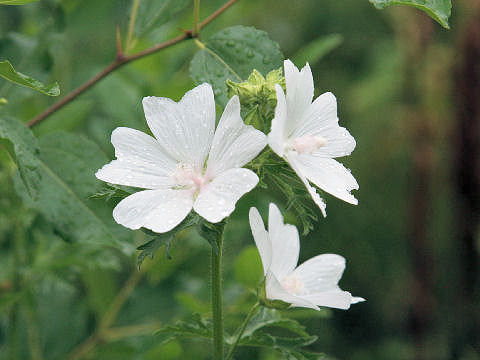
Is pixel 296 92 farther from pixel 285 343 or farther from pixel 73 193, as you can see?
pixel 73 193

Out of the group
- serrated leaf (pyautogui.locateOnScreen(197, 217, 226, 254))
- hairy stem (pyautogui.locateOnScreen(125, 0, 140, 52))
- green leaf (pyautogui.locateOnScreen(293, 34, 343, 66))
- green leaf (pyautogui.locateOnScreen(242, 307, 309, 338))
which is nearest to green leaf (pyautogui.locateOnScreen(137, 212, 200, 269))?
serrated leaf (pyautogui.locateOnScreen(197, 217, 226, 254))

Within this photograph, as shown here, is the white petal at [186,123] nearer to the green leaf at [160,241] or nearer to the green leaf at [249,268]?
the green leaf at [160,241]

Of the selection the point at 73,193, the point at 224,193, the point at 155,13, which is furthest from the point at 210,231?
the point at 155,13

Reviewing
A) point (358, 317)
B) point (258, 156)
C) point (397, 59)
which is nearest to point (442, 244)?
point (358, 317)

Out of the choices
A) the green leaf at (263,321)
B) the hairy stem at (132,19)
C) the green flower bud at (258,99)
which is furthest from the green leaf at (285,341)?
the hairy stem at (132,19)

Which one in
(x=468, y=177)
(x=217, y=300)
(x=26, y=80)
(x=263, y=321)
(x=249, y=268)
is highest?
(x=26, y=80)
